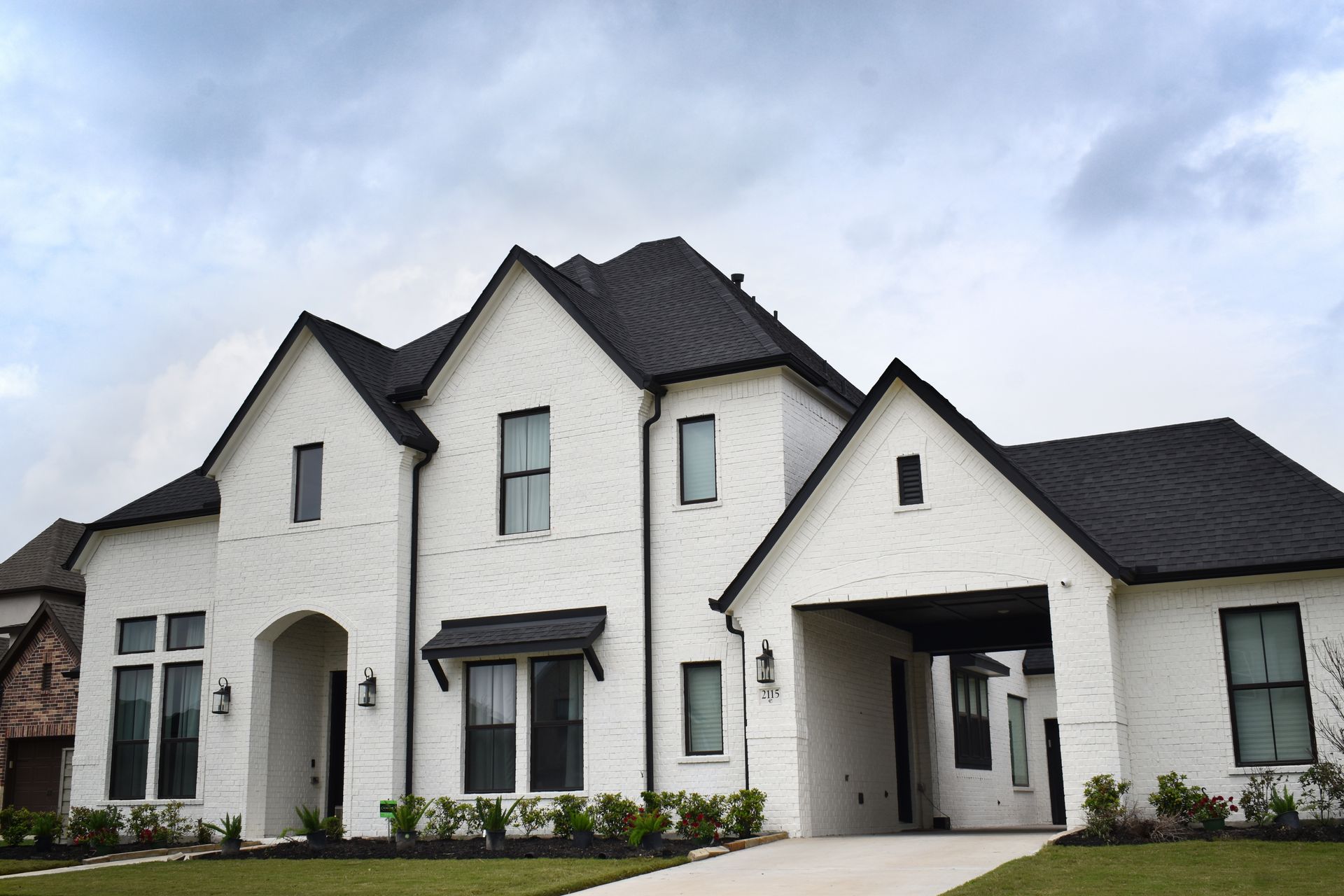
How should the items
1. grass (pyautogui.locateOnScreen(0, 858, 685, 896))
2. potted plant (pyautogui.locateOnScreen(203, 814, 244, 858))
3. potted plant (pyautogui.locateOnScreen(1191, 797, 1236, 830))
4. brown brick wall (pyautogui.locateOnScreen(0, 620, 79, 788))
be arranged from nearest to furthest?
grass (pyautogui.locateOnScreen(0, 858, 685, 896))
potted plant (pyautogui.locateOnScreen(1191, 797, 1236, 830))
potted plant (pyautogui.locateOnScreen(203, 814, 244, 858))
brown brick wall (pyautogui.locateOnScreen(0, 620, 79, 788))

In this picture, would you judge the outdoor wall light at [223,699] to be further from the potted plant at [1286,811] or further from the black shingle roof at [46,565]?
the potted plant at [1286,811]

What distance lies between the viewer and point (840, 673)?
20.9 metres

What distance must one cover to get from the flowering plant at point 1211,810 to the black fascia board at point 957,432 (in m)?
2.87

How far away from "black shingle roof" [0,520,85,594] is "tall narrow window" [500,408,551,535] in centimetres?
1891

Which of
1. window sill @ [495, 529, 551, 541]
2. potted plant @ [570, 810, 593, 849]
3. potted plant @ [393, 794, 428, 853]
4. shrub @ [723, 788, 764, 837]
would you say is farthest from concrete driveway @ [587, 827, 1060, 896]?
window sill @ [495, 529, 551, 541]

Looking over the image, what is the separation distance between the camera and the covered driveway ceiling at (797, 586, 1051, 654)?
70.4ft

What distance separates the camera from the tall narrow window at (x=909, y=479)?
60.8ft

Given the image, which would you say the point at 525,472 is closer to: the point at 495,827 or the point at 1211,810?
the point at 495,827

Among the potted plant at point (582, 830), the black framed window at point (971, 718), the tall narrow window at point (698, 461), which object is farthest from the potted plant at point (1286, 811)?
the black framed window at point (971, 718)

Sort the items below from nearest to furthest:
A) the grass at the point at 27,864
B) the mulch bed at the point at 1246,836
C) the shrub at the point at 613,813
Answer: the mulch bed at the point at 1246,836 < the shrub at the point at 613,813 < the grass at the point at 27,864

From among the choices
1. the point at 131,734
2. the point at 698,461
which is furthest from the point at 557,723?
the point at 131,734

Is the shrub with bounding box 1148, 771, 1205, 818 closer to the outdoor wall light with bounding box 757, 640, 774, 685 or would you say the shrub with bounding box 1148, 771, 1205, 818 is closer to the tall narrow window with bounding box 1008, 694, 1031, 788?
the outdoor wall light with bounding box 757, 640, 774, 685

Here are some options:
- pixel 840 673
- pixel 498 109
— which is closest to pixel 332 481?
pixel 498 109

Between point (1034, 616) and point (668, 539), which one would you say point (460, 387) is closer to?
point (668, 539)
